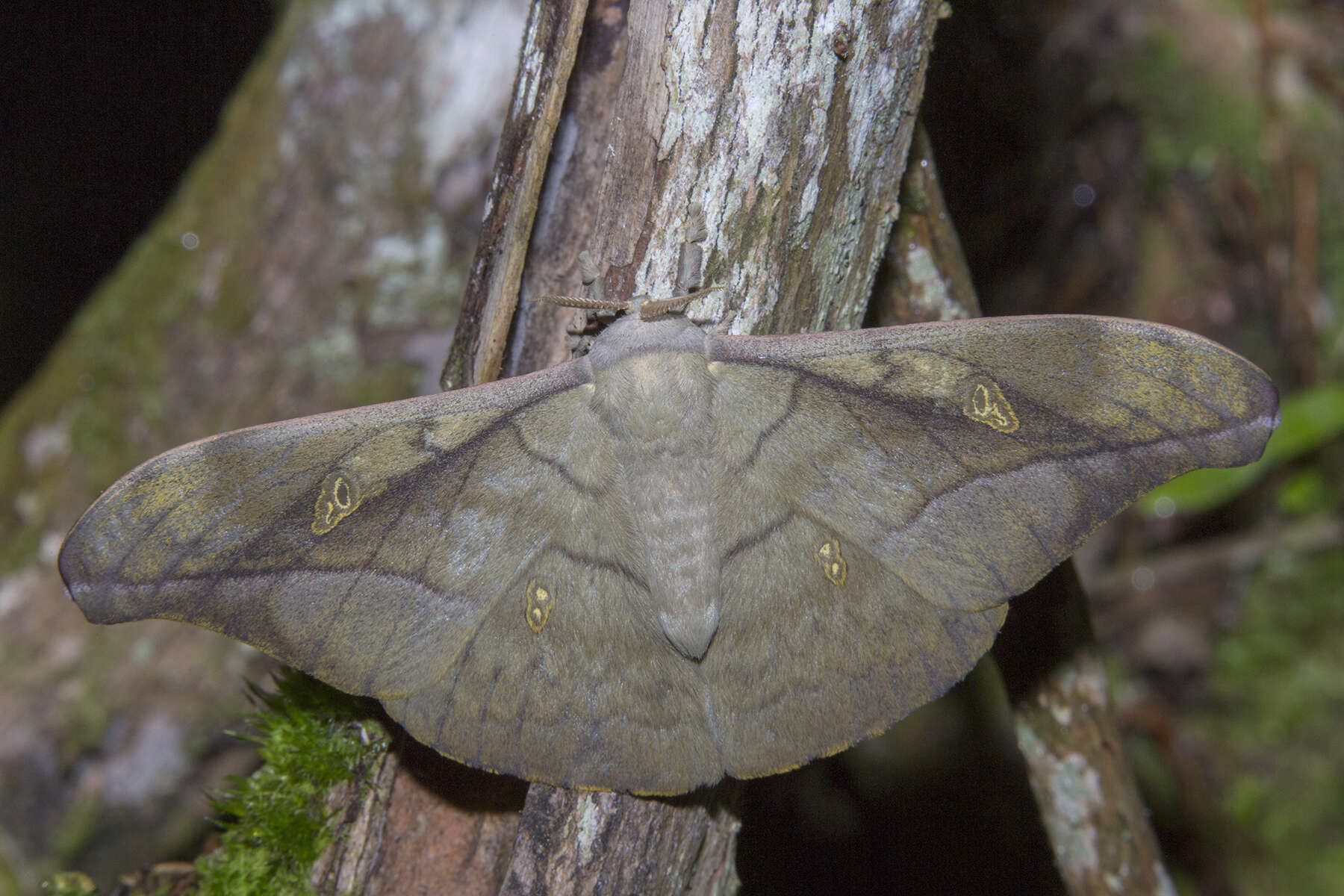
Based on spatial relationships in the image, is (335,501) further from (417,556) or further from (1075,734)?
Result: (1075,734)

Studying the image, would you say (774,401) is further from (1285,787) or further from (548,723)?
(1285,787)

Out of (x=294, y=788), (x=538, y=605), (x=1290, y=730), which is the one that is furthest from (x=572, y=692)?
(x=1290, y=730)

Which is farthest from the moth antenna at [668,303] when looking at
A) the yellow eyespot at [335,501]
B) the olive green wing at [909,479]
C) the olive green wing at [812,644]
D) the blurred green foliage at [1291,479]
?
the blurred green foliage at [1291,479]

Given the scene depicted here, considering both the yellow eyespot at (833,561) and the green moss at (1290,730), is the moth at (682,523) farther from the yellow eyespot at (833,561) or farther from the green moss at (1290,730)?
the green moss at (1290,730)

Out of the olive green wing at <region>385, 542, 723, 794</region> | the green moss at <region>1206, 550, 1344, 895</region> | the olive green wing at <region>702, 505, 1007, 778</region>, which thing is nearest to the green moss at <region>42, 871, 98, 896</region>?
the olive green wing at <region>385, 542, 723, 794</region>

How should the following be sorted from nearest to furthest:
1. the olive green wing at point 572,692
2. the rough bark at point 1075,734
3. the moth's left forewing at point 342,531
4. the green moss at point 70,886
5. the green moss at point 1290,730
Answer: the moth's left forewing at point 342,531
the olive green wing at point 572,692
the green moss at point 70,886
the rough bark at point 1075,734
the green moss at point 1290,730

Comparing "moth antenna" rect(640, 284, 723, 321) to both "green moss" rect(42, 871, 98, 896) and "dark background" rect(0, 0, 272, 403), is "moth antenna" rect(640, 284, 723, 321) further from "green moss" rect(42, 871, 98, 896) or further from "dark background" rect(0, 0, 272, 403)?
"dark background" rect(0, 0, 272, 403)
